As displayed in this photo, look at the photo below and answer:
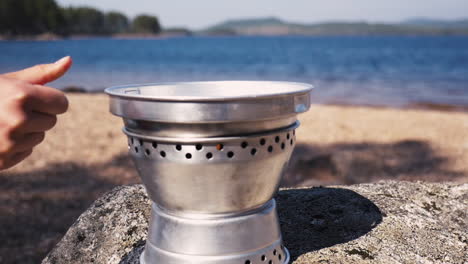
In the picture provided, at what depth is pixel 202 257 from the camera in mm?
1420

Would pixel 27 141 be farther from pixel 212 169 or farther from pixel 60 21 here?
pixel 60 21

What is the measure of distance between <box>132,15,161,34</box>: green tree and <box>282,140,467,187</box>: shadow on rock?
112 meters

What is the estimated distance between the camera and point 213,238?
55.7 inches

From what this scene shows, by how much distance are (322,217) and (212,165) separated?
0.94 metres

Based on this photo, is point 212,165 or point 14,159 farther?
point 212,165

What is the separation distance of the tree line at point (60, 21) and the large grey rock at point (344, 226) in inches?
3076

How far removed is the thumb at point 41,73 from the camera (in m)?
1.20

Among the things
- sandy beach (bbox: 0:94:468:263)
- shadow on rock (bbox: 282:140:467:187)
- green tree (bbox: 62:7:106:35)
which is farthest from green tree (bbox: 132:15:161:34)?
shadow on rock (bbox: 282:140:467:187)

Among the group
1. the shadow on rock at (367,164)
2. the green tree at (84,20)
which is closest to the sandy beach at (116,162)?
the shadow on rock at (367,164)

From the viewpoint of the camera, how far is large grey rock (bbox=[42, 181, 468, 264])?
180 cm

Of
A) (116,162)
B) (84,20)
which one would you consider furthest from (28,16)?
(116,162)

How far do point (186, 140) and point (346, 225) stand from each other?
39.9 inches

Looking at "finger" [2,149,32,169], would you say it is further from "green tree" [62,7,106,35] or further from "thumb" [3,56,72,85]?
"green tree" [62,7,106,35]

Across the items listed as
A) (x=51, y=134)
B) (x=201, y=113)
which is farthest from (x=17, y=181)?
(x=201, y=113)
